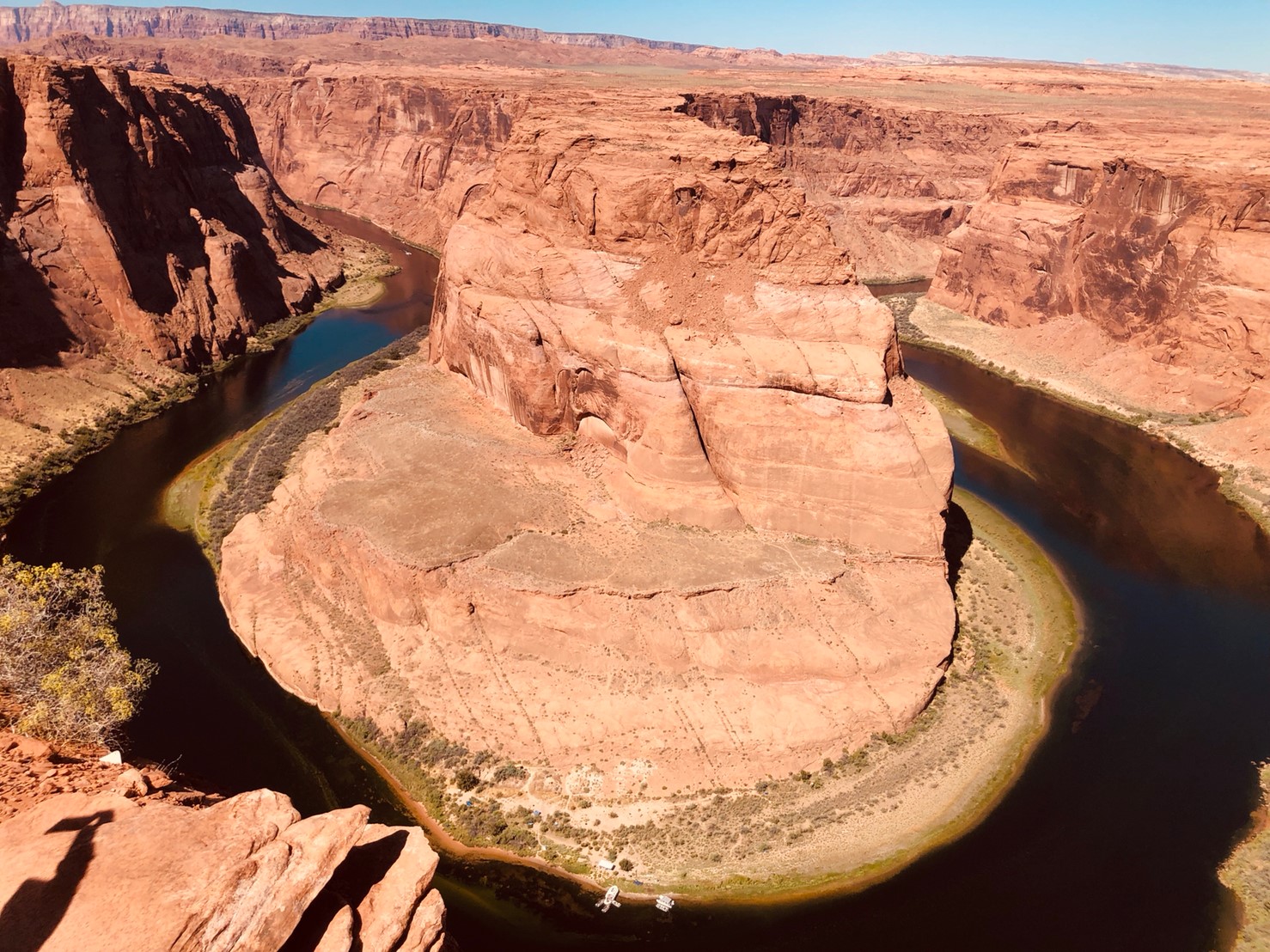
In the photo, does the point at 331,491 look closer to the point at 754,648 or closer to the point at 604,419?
the point at 604,419

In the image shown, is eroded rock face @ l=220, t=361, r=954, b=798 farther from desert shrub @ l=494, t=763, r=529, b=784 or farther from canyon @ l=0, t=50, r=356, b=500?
canyon @ l=0, t=50, r=356, b=500

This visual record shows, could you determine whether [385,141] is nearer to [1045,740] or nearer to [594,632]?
[594,632]

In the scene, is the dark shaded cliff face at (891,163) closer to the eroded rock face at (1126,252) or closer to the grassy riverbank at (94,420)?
the eroded rock face at (1126,252)

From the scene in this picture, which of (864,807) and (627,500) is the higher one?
(627,500)

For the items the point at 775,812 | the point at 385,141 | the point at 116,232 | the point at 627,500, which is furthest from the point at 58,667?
the point at 385,141

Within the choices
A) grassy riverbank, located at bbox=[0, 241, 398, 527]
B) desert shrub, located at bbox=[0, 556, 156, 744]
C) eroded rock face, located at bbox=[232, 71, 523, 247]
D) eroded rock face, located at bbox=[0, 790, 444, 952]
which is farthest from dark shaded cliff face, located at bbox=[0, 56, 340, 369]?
eroded rock face, located at bbox=[0, 790, 444, 952]

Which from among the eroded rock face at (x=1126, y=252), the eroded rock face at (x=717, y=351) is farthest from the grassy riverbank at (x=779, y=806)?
the eroded rock face at (x=1126, y=252)

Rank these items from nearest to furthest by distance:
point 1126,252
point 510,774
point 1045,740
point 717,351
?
point 510,774
point 1045,740
point 717,351
point 1126,252
